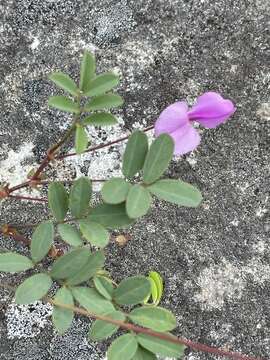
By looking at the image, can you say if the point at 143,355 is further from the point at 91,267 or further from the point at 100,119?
the point at 100,119

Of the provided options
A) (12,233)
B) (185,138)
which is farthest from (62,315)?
(185,138)

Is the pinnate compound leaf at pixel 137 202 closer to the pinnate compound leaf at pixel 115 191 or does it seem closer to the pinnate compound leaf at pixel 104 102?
the pinnate compound leaf at pixel 115 191

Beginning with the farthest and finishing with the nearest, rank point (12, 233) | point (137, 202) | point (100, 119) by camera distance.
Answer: point (12, 233) < point (100, 119) < point (137, 202)

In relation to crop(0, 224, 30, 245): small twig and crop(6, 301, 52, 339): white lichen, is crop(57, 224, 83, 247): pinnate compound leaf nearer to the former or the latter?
crop(0, 224, 30, 245): small twig

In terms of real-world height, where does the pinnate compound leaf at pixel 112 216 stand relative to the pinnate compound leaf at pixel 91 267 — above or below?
above

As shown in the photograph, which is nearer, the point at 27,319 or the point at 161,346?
the point at 161,346

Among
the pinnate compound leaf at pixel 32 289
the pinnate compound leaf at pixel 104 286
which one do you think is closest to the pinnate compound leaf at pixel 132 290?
the pinnate compound leaf at pixel 104 286

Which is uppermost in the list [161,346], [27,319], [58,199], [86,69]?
[86,69]
